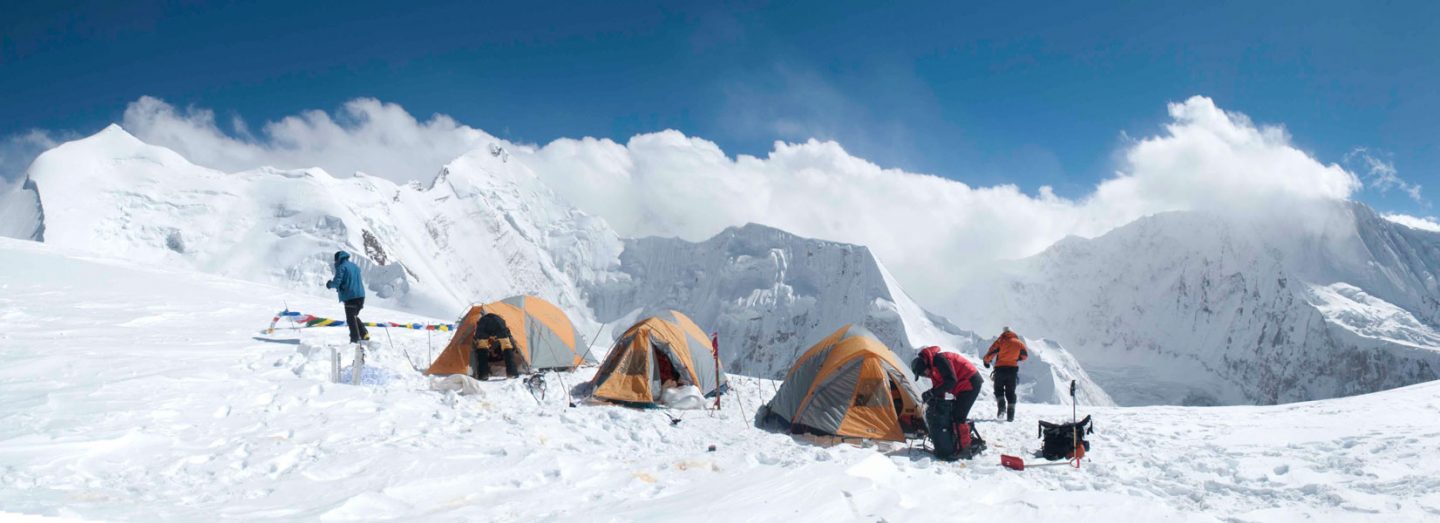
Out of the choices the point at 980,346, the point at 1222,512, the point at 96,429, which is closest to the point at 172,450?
the point at 96,429

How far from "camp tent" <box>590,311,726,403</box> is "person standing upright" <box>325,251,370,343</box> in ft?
16.6

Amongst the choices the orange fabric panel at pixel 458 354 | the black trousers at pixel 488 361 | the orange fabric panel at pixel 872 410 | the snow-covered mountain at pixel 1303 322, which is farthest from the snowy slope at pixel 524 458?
the snow-covered mountain at pixel 1303 322

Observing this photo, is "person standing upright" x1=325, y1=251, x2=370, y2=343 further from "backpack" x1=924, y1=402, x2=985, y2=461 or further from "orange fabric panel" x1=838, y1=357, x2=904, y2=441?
"backpack" x1=924, y1=402, x2=985, y2=461

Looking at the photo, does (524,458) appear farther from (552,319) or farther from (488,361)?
(552,319)

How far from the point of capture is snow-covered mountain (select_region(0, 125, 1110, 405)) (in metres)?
73.2

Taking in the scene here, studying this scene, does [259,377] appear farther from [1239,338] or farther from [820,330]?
[1239,338]

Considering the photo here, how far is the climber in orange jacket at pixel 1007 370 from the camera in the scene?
13.0 meters

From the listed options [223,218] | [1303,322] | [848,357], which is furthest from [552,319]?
[1303,322]

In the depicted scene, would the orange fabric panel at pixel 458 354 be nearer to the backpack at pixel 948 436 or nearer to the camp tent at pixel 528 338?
the camp tent at pixel 528 338

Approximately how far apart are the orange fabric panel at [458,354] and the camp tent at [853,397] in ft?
22.0

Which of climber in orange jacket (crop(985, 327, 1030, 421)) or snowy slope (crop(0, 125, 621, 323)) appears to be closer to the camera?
climber in orange jacket (crop(985, 327, 1030, 421))

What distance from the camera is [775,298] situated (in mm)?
161000

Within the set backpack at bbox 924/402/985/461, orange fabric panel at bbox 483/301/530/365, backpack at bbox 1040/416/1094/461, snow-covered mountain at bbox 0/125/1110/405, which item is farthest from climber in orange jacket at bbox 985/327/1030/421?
snow-covered mountain at bbox 0/125/1110/405

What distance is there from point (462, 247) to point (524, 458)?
162237mm
